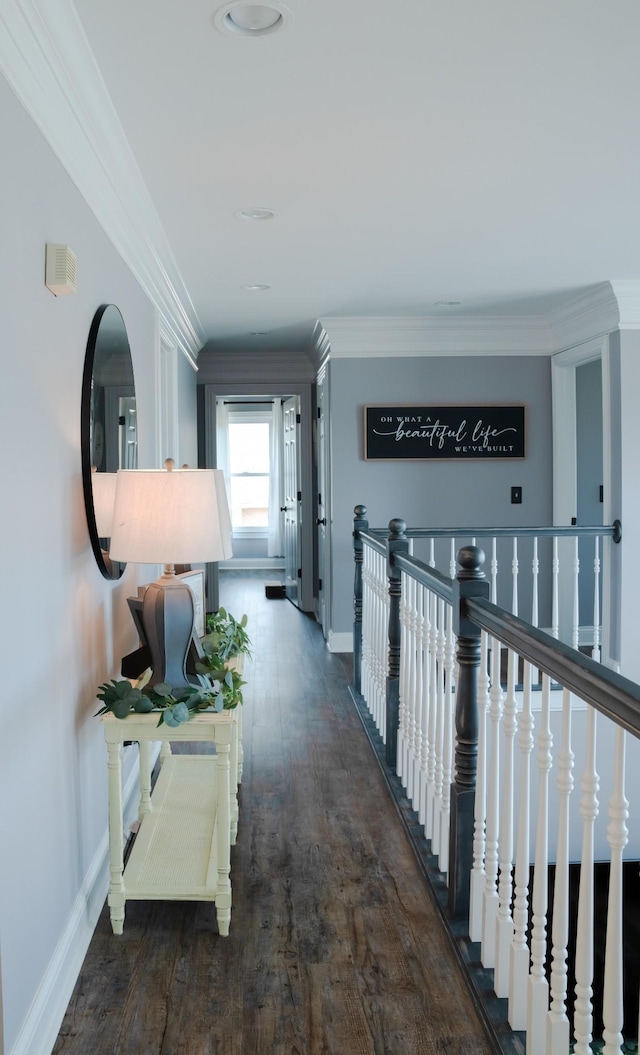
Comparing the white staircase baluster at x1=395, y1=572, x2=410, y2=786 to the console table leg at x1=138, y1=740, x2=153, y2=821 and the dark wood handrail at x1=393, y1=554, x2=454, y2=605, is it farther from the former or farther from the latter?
the console table leg at x1=138, y1=740, x2=153, y2=821

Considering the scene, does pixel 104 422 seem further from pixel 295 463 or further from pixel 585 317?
pixel 295 463

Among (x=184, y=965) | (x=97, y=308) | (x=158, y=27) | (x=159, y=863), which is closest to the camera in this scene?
(x=158, y=27)

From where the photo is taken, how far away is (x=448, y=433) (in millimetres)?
5824

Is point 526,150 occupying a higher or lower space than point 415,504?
higher

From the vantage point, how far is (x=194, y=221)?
3.38 meters

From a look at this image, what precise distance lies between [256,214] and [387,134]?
905mm

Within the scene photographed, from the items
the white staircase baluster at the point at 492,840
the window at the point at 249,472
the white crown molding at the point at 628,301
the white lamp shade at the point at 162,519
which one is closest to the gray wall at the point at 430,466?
the white crown molding at the point at 628,301

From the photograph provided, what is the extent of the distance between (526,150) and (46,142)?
155 centimetres

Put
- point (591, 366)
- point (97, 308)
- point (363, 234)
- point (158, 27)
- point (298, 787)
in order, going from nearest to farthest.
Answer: point (158, 27)
point (97, 308)
point (298, 787)
point (363, 234)
point (591, 366)

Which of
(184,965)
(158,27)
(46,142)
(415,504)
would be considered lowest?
(184,965)

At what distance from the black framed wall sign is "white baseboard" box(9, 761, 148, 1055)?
3.71m

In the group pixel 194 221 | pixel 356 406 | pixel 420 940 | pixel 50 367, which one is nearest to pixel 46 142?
pixel 50 367

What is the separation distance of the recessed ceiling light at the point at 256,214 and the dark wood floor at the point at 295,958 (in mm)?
2322

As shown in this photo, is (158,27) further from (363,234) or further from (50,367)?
(363,234)
